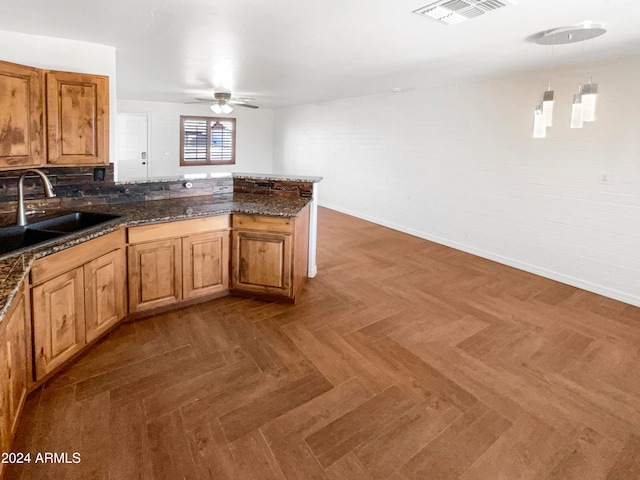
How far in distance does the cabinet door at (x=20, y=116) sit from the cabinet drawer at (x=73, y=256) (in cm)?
71

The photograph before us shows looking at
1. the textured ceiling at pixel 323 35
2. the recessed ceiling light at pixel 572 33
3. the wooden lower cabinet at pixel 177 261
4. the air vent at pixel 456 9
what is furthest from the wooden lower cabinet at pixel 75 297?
the recessed ceiling light at pixel 572 33

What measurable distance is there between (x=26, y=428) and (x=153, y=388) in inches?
23.7

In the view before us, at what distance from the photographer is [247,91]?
22.6 feet

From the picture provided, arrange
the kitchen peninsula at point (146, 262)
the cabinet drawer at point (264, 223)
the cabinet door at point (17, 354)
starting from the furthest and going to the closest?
1. the cabinet drawer at point (264, 223)
2. the kitchen peninsula at point (146, 262)
3. the cabinet door at point (17, 354)

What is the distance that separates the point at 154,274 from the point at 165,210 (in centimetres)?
54

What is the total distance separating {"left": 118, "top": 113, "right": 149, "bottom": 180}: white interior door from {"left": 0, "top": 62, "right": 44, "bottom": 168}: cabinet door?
642 cm

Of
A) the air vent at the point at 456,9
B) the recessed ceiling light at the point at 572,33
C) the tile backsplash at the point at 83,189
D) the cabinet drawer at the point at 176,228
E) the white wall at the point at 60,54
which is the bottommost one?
the cabinet drawer at the point at 176,228

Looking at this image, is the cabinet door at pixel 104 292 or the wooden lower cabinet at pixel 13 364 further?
the cabinet door at pixel 104 292

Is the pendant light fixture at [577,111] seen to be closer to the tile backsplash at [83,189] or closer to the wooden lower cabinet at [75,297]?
the tile backsplash at [83,189]

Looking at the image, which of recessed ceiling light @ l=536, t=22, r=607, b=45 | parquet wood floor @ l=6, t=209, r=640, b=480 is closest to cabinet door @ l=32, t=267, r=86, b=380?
parquet wood floor @ l=6, t=209, r=640, b=480

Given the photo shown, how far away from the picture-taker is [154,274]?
3104 millimetres

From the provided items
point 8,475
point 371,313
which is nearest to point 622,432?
point 371,313

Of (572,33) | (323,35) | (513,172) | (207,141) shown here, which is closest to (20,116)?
(323,35)

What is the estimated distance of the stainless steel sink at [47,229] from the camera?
2469mm
